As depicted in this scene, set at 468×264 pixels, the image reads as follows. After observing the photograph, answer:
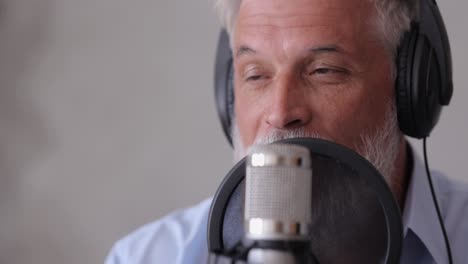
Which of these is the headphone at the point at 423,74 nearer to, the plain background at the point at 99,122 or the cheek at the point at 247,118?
the cheek at the point at 247,118

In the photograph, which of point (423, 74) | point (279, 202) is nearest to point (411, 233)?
point (423, 74)

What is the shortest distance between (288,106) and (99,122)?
0.73 m

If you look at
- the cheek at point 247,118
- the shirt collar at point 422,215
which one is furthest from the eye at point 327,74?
the shirt collar at point 422,215

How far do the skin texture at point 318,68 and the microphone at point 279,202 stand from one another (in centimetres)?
57

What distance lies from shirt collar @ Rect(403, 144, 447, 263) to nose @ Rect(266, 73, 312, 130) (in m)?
0.27

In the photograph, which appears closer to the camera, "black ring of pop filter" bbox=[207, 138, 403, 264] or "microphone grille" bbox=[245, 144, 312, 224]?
"microphone grille" bbox=[245, 144, 312, 224]

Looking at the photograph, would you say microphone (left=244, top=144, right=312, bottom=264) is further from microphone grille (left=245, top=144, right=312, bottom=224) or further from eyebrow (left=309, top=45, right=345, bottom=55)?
eyebrow (left=309, top=45, right=345, bottom=55)

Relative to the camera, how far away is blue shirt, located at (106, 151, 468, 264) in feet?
4.24

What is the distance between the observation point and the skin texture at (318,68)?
1.23 m

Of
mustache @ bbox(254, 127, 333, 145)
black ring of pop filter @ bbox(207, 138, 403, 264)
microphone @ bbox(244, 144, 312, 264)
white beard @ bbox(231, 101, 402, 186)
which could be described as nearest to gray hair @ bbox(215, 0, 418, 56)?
white beard @ bbox(231, 101, 402, 186)

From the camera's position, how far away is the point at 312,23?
124 cm

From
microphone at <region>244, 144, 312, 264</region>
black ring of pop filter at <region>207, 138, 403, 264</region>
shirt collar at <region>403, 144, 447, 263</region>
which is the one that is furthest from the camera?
shirt collar at <region>403, 144, 447, 263</region>

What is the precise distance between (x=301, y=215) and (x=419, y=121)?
2.06ft

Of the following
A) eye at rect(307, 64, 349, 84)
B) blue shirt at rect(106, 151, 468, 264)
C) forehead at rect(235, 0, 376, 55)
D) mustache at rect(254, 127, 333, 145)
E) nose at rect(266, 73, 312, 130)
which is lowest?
blue shirt at rect(106, 151, 468, 264)
